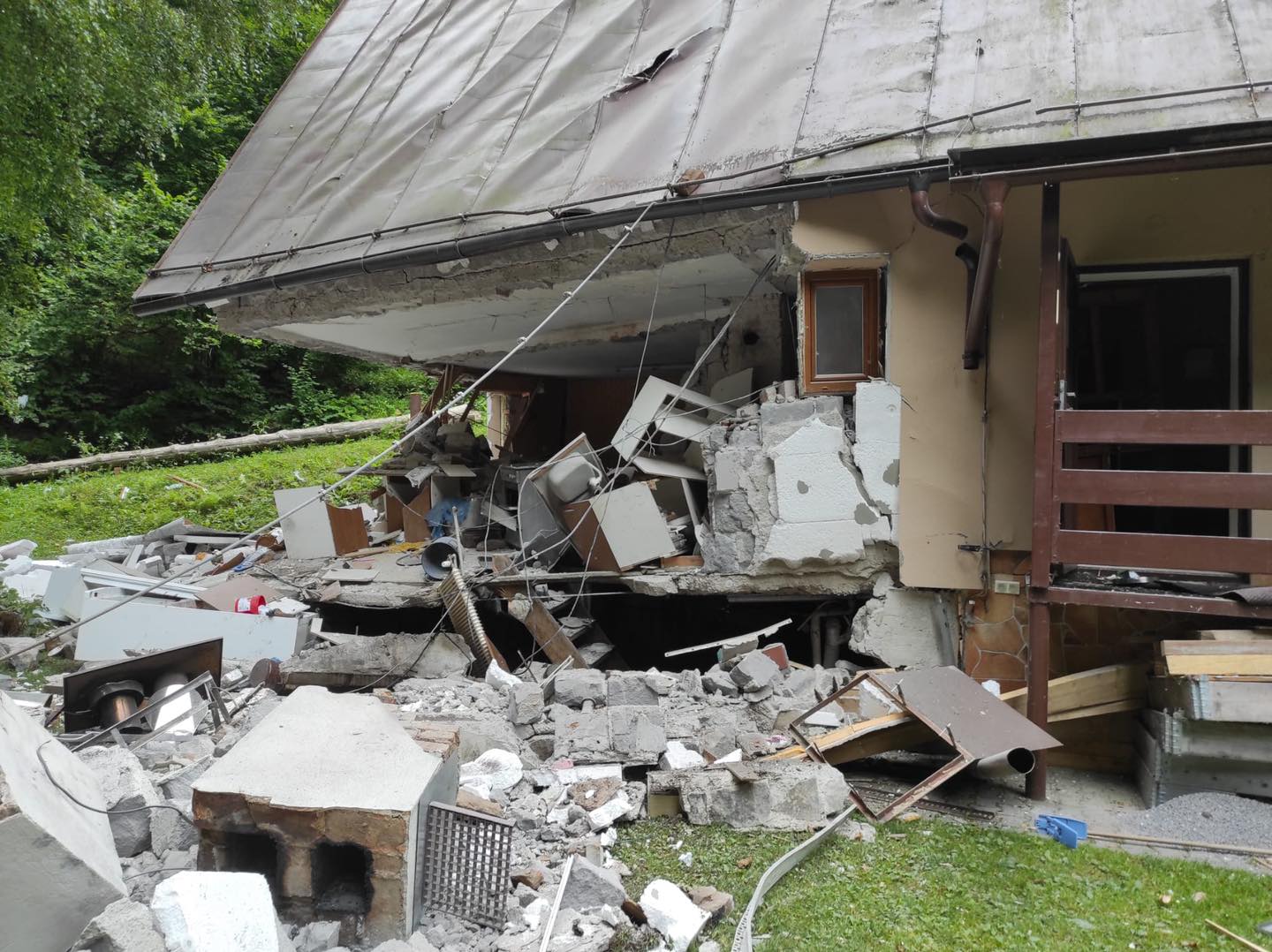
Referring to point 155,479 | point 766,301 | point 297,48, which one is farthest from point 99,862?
point 297,48

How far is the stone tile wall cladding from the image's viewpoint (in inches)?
190

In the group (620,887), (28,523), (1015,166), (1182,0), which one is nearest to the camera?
(620,887)

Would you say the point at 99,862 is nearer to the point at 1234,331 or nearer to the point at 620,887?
the point at 620,887

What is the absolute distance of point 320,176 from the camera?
7.36 m

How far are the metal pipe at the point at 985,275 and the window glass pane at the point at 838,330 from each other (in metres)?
0.68

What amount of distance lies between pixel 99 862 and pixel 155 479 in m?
13.0

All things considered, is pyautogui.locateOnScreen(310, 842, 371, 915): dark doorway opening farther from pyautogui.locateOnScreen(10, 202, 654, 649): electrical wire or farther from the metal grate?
pyautogui.locateOnScreen(10, 202, 654, 649): electrical wire

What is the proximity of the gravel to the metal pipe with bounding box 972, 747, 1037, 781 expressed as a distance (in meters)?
0.48

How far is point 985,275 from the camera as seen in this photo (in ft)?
14.9

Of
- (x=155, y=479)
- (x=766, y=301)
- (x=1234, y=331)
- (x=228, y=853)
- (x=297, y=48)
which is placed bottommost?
(x=228, y=853)

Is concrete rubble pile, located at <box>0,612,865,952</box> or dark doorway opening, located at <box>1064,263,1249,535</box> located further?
dark doorway opening, located at <box>1064,263,1249,535</box>

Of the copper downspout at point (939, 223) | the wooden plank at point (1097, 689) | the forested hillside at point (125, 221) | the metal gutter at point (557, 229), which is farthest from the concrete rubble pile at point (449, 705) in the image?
the forested hillside at point (125, 221)

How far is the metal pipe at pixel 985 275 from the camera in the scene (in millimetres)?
4216

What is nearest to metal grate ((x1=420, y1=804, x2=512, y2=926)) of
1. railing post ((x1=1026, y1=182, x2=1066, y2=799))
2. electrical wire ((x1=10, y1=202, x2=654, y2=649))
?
electrical wire ((x1=10, y1=202, x2=654, y2=649))
